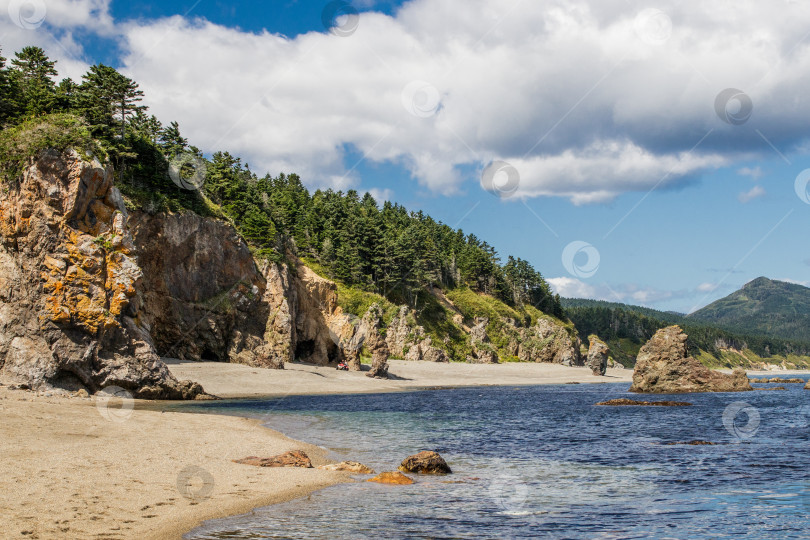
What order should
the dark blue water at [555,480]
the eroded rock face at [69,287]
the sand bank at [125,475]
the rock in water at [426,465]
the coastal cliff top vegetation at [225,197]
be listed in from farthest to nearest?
the coastal cliff top vegetation at [225,197]
the eroded rock face at [69,287]
the rock in water at [426,465]
the dark blue water at [555,480]
the sand bank at [125,475]

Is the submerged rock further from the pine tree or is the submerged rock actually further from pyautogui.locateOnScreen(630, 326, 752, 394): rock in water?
the pine tree

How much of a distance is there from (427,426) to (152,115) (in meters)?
67.0

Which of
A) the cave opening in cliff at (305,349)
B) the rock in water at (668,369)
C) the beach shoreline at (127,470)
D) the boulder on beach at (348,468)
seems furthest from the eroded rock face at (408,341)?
the boulder on beach at (348,468)

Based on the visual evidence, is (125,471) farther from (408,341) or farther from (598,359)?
(598,359)

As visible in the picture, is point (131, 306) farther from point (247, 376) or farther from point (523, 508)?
point (523, 508)

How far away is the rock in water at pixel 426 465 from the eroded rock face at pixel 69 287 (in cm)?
2420

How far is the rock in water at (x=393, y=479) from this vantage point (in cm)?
1625

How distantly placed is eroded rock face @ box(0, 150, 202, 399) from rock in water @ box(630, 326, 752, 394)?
46.9 metres

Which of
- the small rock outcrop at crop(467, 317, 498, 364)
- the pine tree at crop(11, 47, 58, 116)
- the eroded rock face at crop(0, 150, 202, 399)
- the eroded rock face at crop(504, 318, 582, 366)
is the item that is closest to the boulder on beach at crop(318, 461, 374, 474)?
the eroded rock face at crop(0, 150, 202, 399)

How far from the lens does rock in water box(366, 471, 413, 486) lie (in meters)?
16.2

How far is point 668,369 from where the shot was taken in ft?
192

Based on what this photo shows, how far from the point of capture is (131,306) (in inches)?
1464

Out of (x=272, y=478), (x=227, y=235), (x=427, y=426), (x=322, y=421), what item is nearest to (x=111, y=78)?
(x=227, y=235)

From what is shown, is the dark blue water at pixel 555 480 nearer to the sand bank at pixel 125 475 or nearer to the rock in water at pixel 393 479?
the rock in water at pixel 393 479
